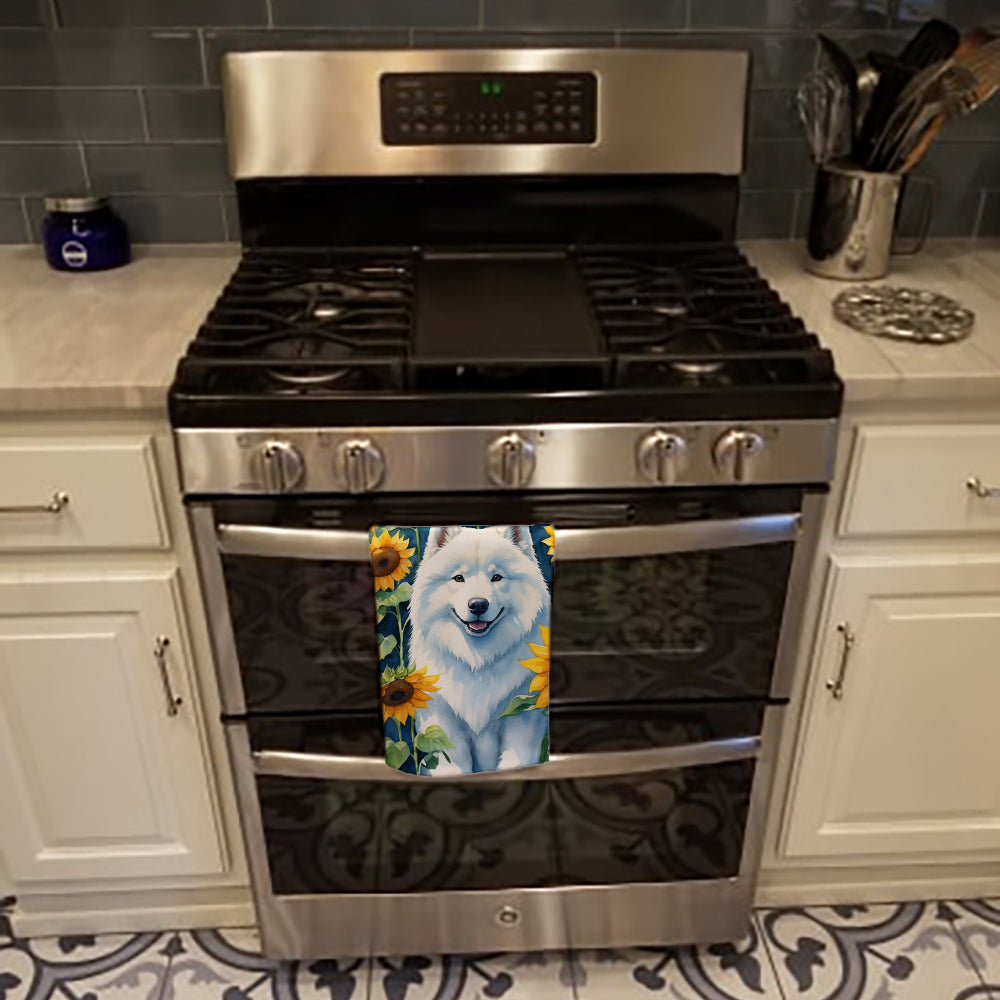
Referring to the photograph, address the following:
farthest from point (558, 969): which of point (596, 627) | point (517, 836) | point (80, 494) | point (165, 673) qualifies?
point (80, 494)

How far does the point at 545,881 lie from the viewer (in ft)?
4.89

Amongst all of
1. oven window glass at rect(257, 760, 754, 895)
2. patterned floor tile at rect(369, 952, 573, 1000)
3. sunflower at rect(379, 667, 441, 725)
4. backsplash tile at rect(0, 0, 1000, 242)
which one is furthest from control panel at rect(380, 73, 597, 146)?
patterned floor tile at rect(369, 952, 573, 1000)

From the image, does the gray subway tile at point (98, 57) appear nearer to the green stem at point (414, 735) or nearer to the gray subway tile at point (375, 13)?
the gray subway tile at point (375, 13)

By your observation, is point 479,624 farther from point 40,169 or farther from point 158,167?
point 40,169

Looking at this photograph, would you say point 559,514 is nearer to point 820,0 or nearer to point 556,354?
point 556,354

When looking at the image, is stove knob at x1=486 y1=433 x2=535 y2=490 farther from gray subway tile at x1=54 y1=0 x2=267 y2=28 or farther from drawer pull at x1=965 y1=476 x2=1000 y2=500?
gray subway tile at x1=54 y1=0 x2=267 y2=28

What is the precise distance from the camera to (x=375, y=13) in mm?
1497

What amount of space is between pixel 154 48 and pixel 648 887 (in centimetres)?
143

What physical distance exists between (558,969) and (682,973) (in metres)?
0.19

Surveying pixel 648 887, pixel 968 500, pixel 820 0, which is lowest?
pixel 648 887

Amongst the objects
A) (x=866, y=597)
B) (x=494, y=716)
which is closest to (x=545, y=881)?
(x=494, y=716)

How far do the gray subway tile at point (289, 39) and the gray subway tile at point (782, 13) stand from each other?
449 millimetres

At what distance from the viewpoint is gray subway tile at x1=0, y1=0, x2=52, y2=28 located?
148 cm

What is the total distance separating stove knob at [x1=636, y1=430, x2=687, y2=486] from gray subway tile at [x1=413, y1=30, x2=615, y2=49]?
0.72 m
